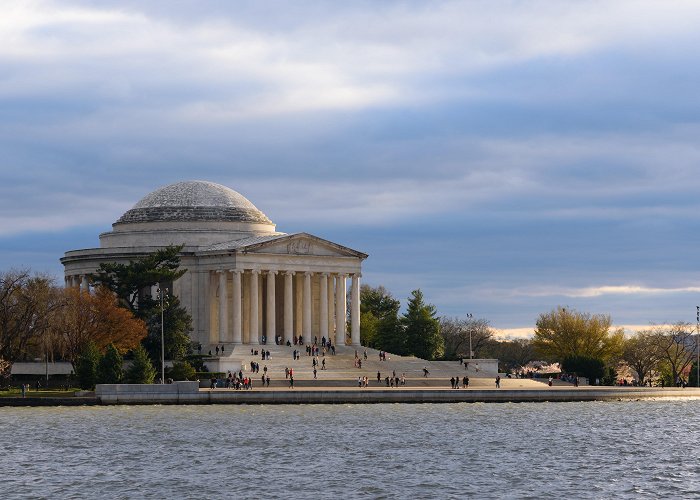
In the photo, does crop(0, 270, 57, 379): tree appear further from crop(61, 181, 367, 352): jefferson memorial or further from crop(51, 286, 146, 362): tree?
crop(61, 181, 367, 352): jefferson memorial

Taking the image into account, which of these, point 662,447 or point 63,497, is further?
point 662,447

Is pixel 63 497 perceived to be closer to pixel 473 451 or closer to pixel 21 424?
pixel 473 451

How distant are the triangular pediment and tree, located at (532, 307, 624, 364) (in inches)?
973

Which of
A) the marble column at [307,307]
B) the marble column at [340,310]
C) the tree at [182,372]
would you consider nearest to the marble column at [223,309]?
the marble column at [307,307]

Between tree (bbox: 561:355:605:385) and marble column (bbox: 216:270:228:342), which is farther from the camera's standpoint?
marble column (bbox: 216:270:228:342)

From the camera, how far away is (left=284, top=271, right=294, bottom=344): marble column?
143875mm

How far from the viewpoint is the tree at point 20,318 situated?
Result: 116062 millimetres

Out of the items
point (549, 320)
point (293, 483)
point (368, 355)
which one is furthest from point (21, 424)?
point (549, 320)

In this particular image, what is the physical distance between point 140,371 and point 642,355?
73.2m

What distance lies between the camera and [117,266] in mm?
131750

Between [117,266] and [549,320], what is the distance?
2007 inches

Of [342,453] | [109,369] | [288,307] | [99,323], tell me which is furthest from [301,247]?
[342,453]

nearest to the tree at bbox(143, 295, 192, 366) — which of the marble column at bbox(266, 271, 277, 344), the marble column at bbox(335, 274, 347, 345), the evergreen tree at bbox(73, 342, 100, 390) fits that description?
the evergreen tree at bbox(73, 342, 100, 390)

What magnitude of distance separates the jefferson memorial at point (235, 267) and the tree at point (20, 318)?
60.4ft
